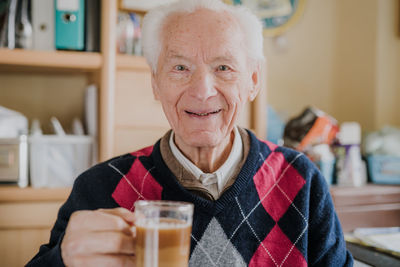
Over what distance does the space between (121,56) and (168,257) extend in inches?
56.9

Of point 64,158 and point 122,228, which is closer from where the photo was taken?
point 122,228

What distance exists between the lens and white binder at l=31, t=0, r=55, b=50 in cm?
185

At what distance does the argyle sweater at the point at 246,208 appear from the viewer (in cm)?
106

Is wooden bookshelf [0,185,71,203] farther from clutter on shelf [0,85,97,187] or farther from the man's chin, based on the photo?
the man's chin

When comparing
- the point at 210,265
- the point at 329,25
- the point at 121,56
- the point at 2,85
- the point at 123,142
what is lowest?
the point at 210,265

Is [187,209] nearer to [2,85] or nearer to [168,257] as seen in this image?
[168,257]

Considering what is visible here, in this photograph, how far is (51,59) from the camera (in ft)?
6.00

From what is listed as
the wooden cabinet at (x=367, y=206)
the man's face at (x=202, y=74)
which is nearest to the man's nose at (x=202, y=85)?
the man's face at (x=202, y=74)

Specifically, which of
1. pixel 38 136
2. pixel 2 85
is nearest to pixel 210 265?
pixel 38 136

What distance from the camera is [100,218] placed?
0.73 metres

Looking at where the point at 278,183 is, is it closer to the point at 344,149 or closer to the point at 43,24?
the point at 344,149

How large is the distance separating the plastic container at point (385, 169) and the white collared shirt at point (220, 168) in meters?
1.29

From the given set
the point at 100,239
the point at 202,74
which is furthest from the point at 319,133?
the point at 100,239

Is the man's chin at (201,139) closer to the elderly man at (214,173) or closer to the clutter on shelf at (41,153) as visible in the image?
the elderly man at (214,173)
